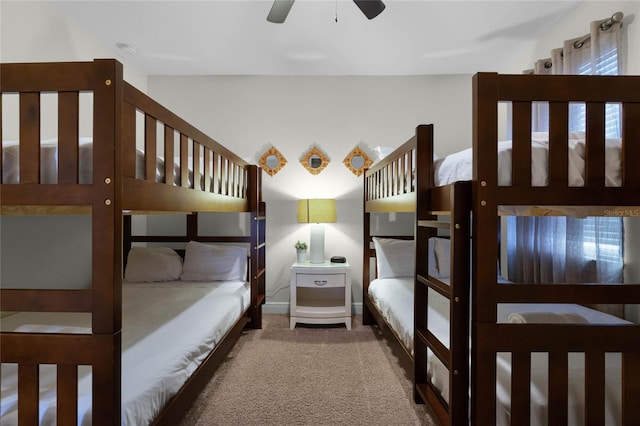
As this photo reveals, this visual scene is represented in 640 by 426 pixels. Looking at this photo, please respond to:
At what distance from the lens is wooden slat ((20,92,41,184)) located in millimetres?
1002

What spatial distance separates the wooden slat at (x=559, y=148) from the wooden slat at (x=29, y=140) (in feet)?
5.15

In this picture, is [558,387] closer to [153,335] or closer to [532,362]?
[532,362]

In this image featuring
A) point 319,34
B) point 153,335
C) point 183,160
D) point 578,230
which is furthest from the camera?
point 319,34

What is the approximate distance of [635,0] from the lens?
1982mm

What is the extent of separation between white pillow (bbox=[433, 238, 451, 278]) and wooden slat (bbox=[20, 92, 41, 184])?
264 centimetres

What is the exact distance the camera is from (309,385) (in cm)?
207

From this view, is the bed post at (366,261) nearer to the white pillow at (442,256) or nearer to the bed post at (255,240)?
the white pillow at (442,256)

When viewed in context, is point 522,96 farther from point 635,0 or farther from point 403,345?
point 635,0

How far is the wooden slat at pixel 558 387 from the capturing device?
110 centimetres

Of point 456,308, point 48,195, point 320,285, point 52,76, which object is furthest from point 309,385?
point 52,76

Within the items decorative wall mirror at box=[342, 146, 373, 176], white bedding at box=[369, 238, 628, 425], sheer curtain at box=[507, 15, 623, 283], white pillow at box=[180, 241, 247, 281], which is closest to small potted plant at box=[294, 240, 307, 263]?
white pillow at box=[180, 241, 247, 281]

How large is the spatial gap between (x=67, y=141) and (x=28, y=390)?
2.33 feet

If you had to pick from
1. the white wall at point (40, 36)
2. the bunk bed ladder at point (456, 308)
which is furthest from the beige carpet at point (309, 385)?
the white wall at point (40, 36)

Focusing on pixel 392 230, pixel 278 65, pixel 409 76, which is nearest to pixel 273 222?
pixel 392 230
